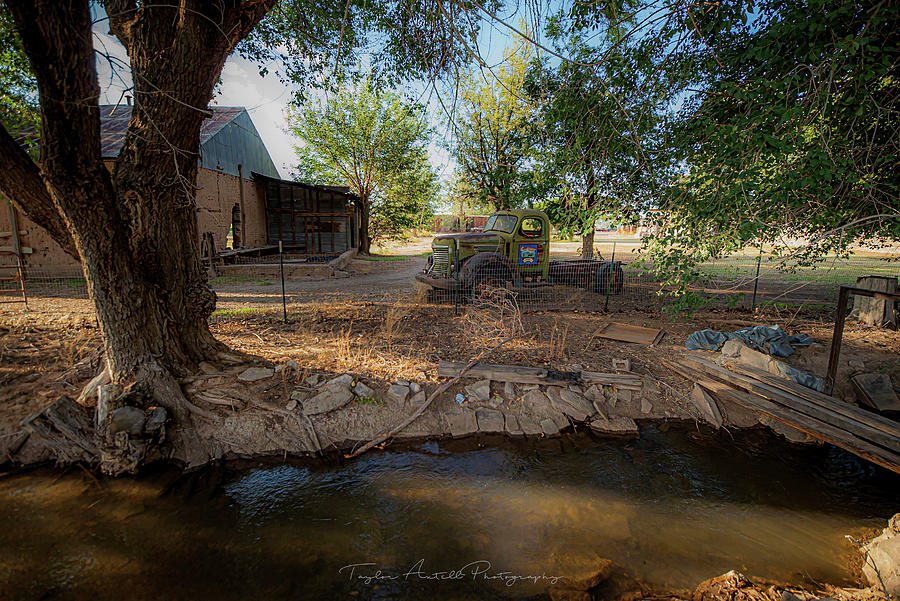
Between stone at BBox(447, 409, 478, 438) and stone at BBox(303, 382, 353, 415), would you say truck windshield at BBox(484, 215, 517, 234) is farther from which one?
stone at BBox(303, 382, 353, 415)

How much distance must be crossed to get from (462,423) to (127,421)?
3.45 m

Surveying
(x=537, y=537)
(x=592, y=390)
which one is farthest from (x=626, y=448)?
(x=537, y=537)

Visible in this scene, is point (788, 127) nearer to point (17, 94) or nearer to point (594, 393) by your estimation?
point (594, 393)

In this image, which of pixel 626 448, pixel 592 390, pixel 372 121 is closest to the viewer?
pixel 626 448

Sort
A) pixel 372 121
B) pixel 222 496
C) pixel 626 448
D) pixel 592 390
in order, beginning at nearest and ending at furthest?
pixel 222 496 → pixel 626 448 → pixel 592 390 → pixel 372 121

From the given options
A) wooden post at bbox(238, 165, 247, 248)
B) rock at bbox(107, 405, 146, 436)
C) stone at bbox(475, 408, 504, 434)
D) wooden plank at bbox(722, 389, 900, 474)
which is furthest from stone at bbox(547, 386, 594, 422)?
wooden post at bbox(238, 165, 247, 248)

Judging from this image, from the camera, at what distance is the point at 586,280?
32.2ft

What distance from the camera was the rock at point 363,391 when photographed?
460 cm

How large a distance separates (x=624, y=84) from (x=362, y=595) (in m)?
5.63

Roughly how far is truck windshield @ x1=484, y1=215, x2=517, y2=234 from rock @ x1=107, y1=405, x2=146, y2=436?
727 centimetres

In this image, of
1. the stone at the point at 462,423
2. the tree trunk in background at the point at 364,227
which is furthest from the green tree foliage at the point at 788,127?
the tree trunk in background at the point at 364,227

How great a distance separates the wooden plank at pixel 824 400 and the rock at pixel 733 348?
0.36 meters

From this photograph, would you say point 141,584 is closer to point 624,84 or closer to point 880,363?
point 624,84

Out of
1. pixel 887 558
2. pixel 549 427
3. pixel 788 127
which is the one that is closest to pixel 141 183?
pixel 549 427
